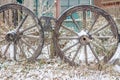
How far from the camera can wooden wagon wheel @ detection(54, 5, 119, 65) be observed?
405 cm

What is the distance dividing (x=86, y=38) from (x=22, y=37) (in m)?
0.98

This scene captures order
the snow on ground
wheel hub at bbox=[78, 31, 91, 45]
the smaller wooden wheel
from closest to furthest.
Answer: the snow on ground
wheel hub at bbox=[78, 31, 91, 45]
the smaller wooden wheel

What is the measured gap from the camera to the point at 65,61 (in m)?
4.07

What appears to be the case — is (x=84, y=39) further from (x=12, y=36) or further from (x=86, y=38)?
(x=12, y=36)

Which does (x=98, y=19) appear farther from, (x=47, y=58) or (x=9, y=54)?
(x=9, y=54)

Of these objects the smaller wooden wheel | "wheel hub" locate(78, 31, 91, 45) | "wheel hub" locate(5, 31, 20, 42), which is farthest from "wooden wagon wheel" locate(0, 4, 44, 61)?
"wheel hub" locate(78, 31, 91, 45)

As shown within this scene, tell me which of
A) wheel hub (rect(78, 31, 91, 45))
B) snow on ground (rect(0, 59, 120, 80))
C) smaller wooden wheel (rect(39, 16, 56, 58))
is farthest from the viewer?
smaller wooden wheel (rect(39, 16, 56, 58))

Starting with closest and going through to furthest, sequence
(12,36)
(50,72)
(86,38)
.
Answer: (50,72)
(86,38)
(12,36)

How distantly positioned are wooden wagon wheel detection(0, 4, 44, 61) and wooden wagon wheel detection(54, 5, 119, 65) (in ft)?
1.11

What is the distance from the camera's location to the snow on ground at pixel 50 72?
3.56 meters

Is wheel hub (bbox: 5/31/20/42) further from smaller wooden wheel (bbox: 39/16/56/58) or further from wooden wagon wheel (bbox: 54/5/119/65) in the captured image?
wooden wagon wheel (bbox: 54/5/119/65)

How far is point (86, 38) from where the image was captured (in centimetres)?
404

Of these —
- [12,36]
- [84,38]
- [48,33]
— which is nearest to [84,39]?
[84,38]

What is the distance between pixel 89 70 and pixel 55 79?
0.64 m
